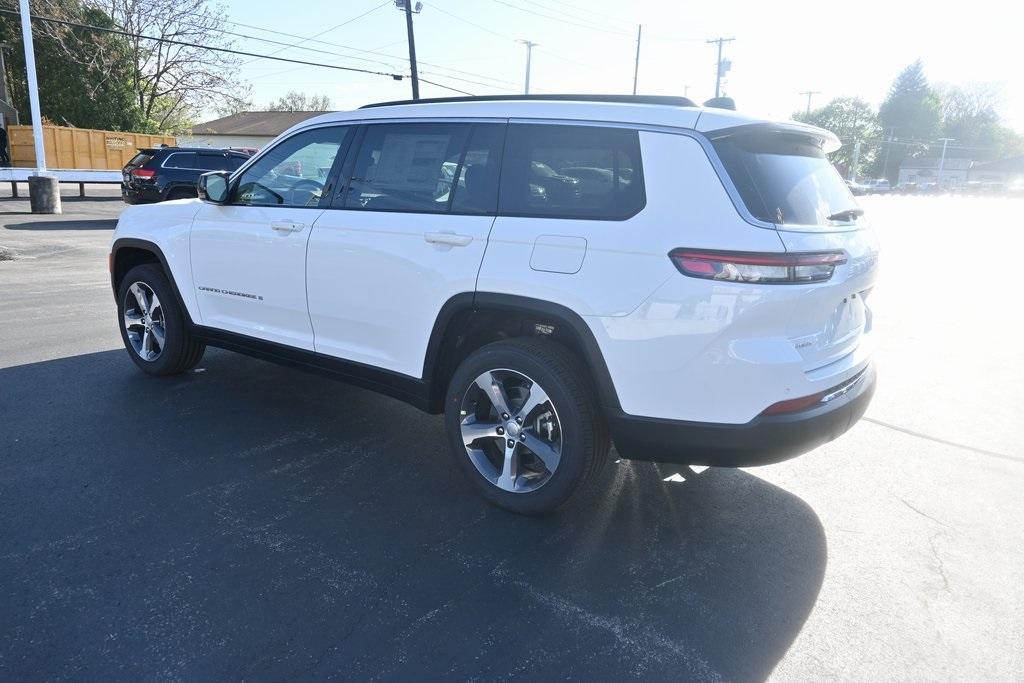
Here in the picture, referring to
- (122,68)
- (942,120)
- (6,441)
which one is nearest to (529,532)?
(6,441)

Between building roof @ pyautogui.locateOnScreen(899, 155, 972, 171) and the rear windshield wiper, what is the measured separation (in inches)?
4641

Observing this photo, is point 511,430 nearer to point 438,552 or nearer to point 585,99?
point 438,552

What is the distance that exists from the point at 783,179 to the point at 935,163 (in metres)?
119

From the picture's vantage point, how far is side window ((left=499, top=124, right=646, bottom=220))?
3061 millimetres

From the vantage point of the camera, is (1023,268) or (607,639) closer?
(607,639)

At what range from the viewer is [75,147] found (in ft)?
96.9

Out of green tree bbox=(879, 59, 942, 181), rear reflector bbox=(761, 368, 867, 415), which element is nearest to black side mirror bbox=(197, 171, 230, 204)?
rear reflector bbox=(761, 368, 867, 415)

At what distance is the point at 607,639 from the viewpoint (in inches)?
101

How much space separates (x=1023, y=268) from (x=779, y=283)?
1483 cm

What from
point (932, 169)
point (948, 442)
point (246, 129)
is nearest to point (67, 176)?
point (948, 442)

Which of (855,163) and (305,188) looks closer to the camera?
(305,188)

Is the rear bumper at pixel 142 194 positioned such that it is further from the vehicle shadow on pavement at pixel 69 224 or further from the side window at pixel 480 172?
the side window at pixel 480 172

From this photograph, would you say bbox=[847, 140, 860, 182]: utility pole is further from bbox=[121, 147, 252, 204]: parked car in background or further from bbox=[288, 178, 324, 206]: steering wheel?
bbox=[288, 178, 324, 206]: steering wheel

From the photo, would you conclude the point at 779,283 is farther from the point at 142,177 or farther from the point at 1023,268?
the point at 142,177
